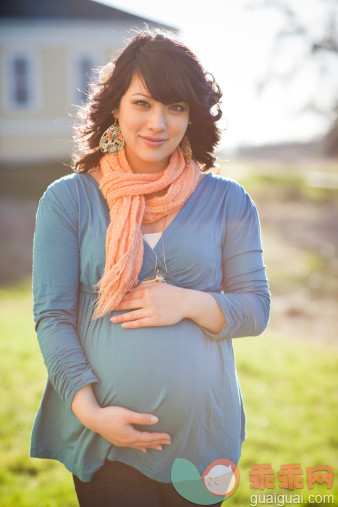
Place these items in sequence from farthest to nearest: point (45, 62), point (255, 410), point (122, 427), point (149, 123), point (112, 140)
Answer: point (45, 62) < point (255, 410) < point (112, 140) < point (149, 123) < point (122, 427)

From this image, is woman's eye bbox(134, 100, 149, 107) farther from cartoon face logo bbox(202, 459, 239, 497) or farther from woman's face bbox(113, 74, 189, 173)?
cartoon face logo bbox(202, 459, 239, 497)

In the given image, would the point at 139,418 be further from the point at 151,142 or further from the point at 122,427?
the point at 151,142

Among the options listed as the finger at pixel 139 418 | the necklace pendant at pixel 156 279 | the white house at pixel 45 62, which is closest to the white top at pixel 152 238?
the necklace pendant at pixel 156 279

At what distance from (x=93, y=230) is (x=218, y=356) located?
2.09 feet

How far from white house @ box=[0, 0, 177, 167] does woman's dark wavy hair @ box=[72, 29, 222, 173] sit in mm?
13668

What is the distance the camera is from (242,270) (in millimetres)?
1780

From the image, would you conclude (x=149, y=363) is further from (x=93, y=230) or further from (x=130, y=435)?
(x=93, y=230)

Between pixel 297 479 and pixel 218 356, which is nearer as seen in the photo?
pixel 218 356

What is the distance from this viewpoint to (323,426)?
152 inches

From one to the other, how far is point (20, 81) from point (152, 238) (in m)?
15.5

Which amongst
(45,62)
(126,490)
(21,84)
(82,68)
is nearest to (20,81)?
(21,84)

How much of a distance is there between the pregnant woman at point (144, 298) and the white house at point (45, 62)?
13.9 m

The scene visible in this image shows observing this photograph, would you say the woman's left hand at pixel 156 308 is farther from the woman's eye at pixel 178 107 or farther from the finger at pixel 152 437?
the woman's eye at pixel 178 107

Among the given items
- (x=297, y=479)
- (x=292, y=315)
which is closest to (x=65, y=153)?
(x=292, y=315)
